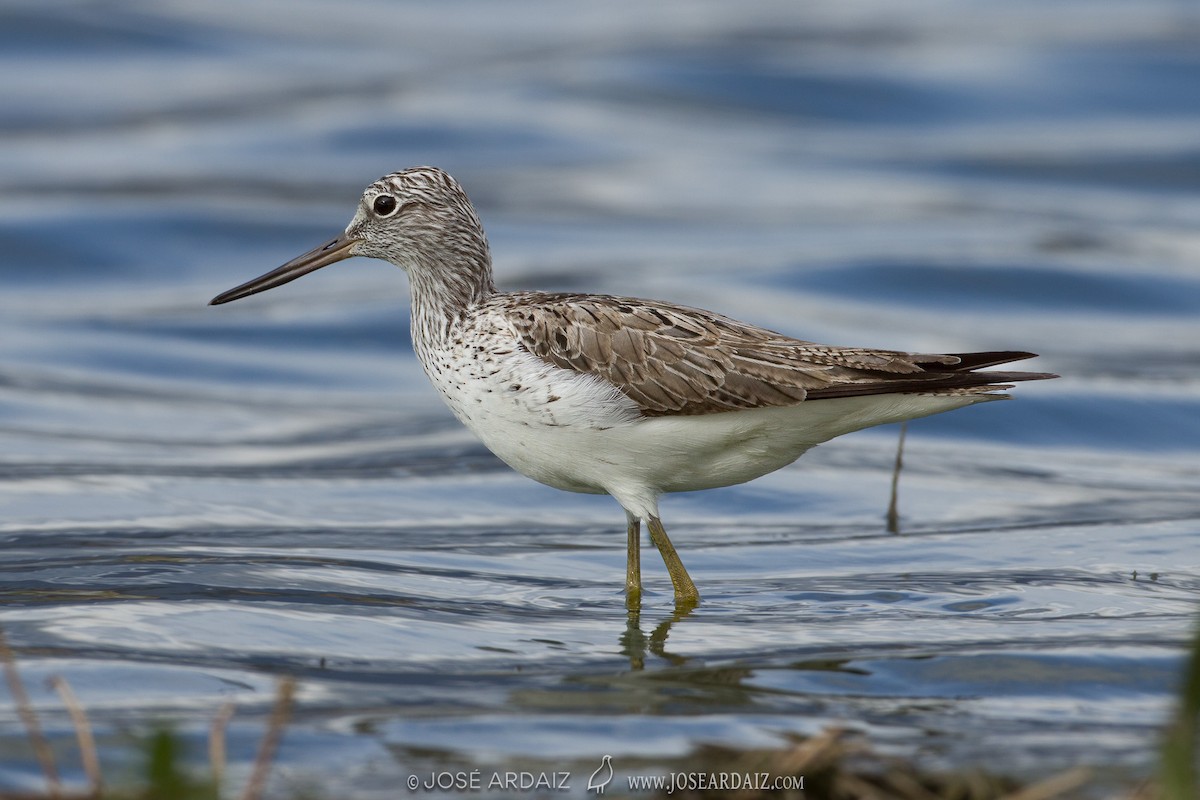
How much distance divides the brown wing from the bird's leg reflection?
1.14m

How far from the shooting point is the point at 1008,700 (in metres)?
7.33

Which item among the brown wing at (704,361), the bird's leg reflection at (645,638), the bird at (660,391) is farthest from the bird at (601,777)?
the brown wing at (704,361)

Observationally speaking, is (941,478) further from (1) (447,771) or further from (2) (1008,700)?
(1) (447,771)

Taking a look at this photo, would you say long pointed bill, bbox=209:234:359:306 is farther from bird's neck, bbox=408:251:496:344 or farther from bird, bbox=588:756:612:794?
bird, bbox=588:756:612:794

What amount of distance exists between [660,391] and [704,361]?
296 millimetres

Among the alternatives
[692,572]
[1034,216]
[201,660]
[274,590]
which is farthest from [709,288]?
[201,660]

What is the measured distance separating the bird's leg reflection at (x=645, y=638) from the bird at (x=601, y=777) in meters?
1.54

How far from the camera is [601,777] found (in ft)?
20.4

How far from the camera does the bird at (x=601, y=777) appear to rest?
20.0ft

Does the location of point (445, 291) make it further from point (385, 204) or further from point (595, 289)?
point (595, 289)

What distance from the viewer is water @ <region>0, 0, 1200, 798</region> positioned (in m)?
7.45

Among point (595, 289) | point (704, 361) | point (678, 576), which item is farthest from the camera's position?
point (595, 289)

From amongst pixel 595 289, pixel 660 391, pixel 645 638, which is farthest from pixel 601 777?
pixel 595 289

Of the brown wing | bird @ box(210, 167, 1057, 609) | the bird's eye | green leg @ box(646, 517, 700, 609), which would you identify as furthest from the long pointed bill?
green leg @ box(646, 517, 700, 609)
